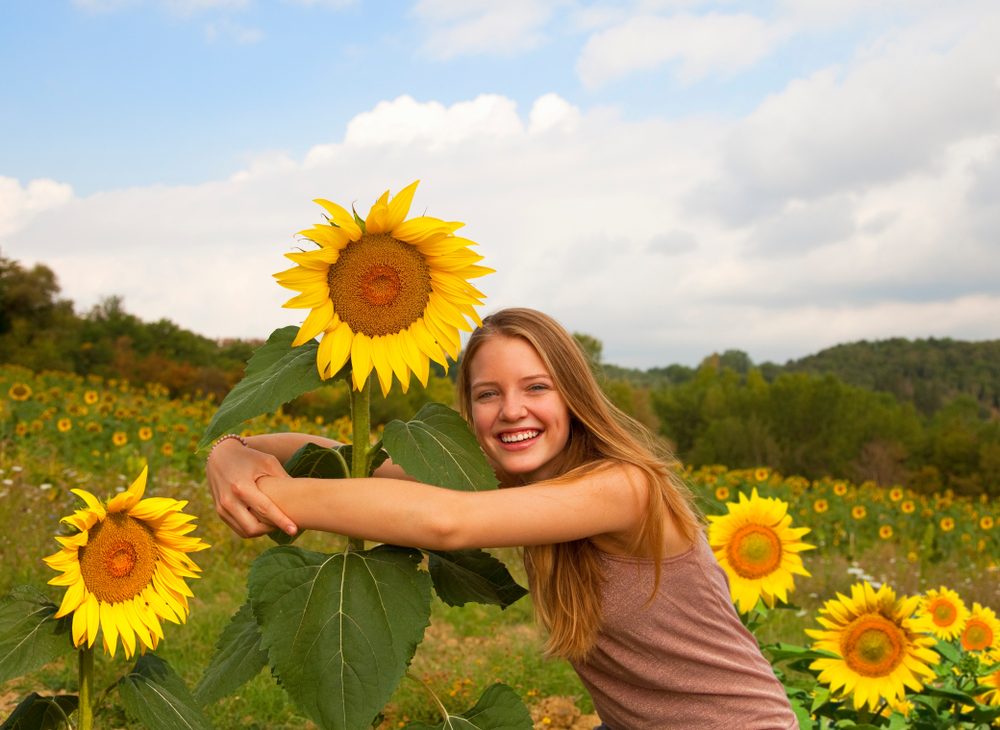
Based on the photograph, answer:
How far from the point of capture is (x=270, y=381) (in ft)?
5.75

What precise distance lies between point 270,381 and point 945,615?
2.94 m

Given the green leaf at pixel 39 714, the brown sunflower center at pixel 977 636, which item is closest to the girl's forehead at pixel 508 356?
the green leaf at pixel 39 714

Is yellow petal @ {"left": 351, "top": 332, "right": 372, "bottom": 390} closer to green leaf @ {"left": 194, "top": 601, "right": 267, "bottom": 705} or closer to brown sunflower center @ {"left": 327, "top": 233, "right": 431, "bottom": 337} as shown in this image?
brown sunflower center @ {"left": 327, "top": 233, "right": 431, "bottom": 337}

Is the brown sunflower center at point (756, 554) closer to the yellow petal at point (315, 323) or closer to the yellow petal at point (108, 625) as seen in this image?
the yellow petal at point (315, 323)

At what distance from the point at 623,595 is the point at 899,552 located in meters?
7.10

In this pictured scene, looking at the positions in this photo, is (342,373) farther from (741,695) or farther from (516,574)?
(516,574)

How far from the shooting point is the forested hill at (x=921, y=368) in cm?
5600

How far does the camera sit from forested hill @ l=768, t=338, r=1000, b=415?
184 feet

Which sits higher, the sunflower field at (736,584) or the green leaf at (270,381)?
the green leaf at (270,381)

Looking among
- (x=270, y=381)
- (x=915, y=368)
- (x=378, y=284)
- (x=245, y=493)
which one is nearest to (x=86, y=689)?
(x=245, y=493)

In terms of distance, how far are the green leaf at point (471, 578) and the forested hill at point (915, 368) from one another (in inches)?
2047

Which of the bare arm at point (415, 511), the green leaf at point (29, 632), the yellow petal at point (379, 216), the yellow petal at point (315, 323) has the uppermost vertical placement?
the yellow petal at point (379, 216)

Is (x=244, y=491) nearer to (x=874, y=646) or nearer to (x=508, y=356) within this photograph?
(x=508, y=356)

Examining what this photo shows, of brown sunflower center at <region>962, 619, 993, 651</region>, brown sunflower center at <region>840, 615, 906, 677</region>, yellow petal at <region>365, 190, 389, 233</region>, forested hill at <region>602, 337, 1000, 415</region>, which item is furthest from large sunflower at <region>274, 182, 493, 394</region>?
forested hill at <region>602, 337, 1000, 415</region>
